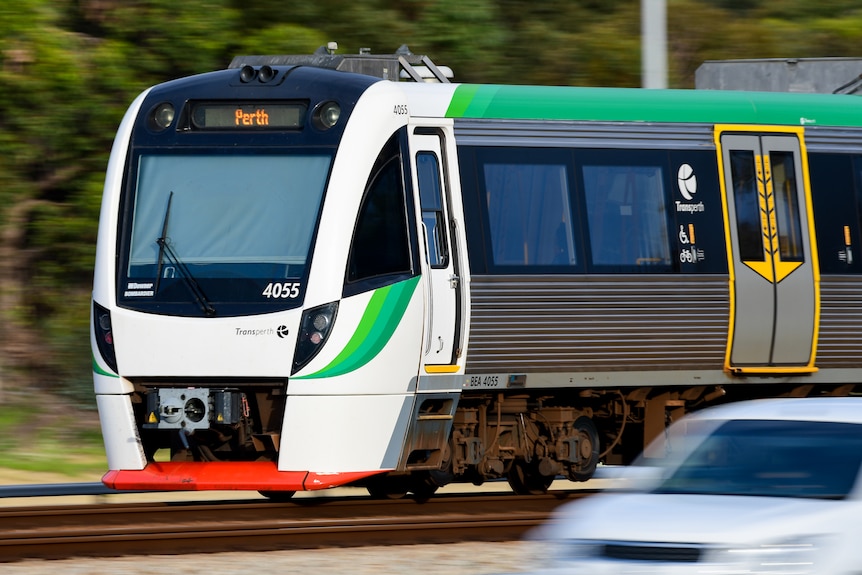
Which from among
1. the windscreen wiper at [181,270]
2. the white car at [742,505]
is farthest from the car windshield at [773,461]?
the windscreen wiper at [181,270]

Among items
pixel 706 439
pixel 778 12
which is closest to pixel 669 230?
pixel 706 439

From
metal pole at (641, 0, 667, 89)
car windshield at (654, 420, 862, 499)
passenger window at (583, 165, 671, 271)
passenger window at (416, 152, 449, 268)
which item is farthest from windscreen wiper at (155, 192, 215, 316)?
metal pole at (641, 0, 667, 89)

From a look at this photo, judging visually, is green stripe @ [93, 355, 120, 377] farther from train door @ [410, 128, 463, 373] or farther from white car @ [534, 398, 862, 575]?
white car @ [534, 398, 862, 575]

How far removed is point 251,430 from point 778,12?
1956 centimetres

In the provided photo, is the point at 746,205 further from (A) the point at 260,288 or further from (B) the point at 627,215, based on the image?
(A) the point at 260,288

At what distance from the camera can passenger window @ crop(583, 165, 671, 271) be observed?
13672 mm

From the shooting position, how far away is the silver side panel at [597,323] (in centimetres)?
1305

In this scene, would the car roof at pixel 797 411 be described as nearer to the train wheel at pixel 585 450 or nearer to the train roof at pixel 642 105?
the train roof at pixel 642 105

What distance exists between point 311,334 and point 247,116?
6.00 ft

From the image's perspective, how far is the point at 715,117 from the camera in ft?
46.7

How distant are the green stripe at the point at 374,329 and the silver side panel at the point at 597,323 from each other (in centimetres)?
78

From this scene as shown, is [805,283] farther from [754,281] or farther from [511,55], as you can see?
[511,55]

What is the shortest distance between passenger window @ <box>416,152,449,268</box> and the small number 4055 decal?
1181mm

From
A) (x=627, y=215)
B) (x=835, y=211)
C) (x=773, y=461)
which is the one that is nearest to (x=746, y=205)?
(x=835, y=211)
